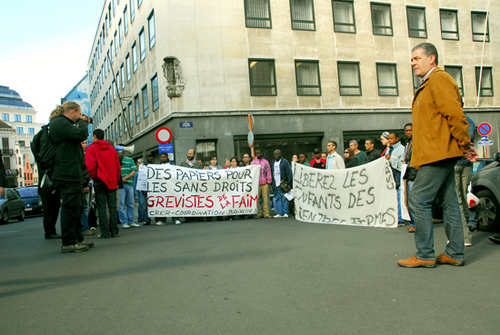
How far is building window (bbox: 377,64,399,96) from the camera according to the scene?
2356cm

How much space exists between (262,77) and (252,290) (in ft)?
60.4

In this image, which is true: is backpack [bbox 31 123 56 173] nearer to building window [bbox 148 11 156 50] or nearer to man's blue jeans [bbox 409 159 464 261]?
man's blue jeans [bbox 409 159 464 261]

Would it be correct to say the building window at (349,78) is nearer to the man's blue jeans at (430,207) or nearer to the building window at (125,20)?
the building window at (125,20)

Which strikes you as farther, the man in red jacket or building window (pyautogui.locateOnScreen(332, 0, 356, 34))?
building window (pyautogui.locateOnScreen(332, 0, 356, 34))

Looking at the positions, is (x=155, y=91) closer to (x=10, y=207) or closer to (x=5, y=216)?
(x=10, y=207)

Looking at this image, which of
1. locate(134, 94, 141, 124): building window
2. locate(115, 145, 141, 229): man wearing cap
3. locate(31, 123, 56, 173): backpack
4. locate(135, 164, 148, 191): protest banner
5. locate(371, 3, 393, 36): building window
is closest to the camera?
locate(31, 123, 56, 173): backpack

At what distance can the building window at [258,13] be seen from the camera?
2138 centimetres

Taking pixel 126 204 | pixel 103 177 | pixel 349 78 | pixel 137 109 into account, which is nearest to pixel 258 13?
pixel 349 78

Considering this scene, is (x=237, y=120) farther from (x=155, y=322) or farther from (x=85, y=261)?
(x=155, y=322)

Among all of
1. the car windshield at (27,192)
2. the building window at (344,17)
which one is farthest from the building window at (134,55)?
the building window at (344,17)

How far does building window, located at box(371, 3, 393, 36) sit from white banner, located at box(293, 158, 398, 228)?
53.6 feet

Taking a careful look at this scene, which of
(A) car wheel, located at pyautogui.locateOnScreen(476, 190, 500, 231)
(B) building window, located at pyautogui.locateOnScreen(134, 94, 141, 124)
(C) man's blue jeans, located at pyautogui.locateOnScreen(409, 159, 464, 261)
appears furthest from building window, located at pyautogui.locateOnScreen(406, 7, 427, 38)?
(C) man's blue jeans, located at pyautogui.locateOnScreen(409, 159, 464, 261)

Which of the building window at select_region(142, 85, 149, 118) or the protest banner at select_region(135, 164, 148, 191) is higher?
the building window at select_region(142, 85, 149, 118)

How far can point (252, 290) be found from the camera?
3.91 meters
